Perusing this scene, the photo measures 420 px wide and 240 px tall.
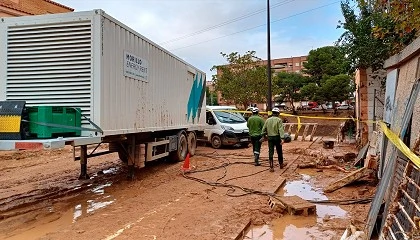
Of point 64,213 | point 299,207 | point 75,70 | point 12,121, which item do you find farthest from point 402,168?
point 12,121

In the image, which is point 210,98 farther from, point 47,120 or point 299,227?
point 299,227

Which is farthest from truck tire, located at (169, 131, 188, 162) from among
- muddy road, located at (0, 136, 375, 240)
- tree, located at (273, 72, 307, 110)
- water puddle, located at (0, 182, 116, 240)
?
tree, located at (273, 72, 307, 110)

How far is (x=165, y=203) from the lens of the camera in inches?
257

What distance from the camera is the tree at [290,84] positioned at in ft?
120

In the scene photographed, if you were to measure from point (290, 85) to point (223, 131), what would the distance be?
23790mm

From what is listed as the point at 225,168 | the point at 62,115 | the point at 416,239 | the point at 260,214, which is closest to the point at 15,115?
the point at 62,115

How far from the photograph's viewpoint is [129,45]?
24.3 feet

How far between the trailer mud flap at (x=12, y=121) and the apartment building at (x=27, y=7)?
1474 centimetres

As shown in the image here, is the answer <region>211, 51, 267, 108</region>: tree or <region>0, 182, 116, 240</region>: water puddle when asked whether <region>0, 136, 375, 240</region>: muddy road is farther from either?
<region>211, 51, 267, 108</region>: tree

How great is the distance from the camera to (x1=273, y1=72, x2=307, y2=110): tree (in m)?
36.7

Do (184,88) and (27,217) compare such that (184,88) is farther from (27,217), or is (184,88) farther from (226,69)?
(226,69)

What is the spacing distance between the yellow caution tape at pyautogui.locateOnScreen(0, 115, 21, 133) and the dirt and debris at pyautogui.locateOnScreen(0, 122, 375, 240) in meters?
1.47

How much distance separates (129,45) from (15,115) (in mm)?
2822

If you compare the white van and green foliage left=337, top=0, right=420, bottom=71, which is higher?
green foliage left=337, top=0, right=420, bottom=71
